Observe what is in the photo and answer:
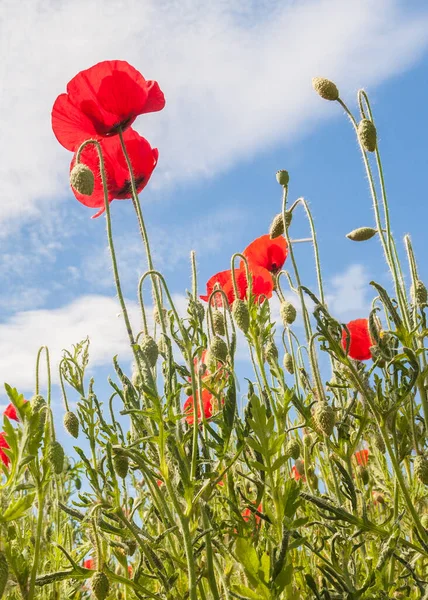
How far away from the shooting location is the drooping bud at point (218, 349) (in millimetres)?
1714

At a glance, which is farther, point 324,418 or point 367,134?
point 367,134

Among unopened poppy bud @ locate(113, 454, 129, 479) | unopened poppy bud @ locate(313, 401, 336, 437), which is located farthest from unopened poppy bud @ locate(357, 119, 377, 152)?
unopened poppy bud @ locate(113, 454, 129, 479)

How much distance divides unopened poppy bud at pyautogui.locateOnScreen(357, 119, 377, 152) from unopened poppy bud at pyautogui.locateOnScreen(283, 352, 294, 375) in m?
0.86

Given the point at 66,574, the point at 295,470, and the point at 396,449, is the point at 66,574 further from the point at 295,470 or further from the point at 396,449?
the point at 295,470

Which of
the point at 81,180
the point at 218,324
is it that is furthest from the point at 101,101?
the point at 218,324

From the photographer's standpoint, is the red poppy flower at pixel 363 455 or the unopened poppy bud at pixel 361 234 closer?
the unopened poppy bud at pixel 361 234

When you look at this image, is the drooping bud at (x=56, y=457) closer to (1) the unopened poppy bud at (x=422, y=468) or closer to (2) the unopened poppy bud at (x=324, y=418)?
(2) the unopened poppy bud at (x=324, y=418)

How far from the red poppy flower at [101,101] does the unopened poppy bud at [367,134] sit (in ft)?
2.26

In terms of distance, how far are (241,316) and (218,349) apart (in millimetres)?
123

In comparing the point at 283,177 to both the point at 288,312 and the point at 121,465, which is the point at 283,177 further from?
the point at 121,465

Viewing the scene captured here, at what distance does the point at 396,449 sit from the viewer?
1379 mm

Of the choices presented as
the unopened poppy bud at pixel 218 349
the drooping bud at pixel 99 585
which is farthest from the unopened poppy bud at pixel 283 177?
the drooping bud at pixel 99 585

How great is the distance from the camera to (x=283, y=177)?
220 cm

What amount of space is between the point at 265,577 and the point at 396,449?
0.52 meters
